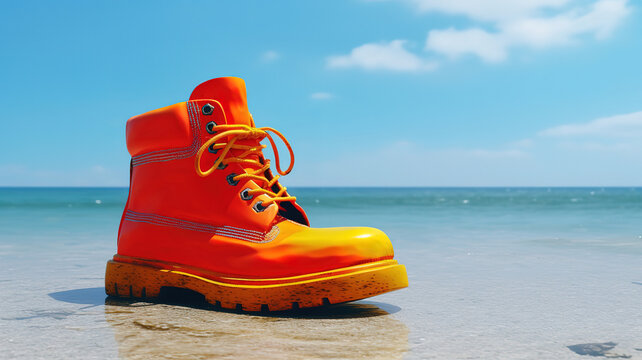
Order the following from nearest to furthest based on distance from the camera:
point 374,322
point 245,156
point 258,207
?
point 374,322 < point 258,207 < point 245,156

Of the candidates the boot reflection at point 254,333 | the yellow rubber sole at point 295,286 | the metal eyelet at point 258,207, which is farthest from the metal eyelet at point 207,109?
the boot reflection at point 254,333

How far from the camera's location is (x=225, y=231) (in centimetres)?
212

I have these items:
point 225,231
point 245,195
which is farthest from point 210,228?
point 245,195

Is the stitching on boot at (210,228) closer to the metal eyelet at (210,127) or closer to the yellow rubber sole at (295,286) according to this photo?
the yellow rubber sole at (295,286)

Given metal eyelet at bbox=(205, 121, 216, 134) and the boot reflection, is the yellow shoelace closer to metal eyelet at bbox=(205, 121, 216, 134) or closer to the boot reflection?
metal eyelet at bbox=(205, 121, 216, 134)

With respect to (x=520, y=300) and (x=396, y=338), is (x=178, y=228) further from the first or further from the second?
(x=520, y=300)

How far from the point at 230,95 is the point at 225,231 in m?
→ 0.54

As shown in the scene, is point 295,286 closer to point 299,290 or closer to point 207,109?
point 299,290

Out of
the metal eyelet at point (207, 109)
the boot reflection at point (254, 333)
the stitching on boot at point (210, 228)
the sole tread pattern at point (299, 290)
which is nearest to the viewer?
the boot reflection at point (254, 333)

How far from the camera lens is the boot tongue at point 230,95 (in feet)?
7.34

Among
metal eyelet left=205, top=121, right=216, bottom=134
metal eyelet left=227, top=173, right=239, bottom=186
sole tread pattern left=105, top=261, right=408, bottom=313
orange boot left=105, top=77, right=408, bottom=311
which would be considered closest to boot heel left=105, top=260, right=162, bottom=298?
orange boot left=105, top=77, right=408, bottom=311

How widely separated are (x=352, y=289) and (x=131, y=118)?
1.27m

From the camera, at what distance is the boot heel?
2.21 m

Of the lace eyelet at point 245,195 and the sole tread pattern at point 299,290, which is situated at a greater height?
the lace eyelet at point 245,195
